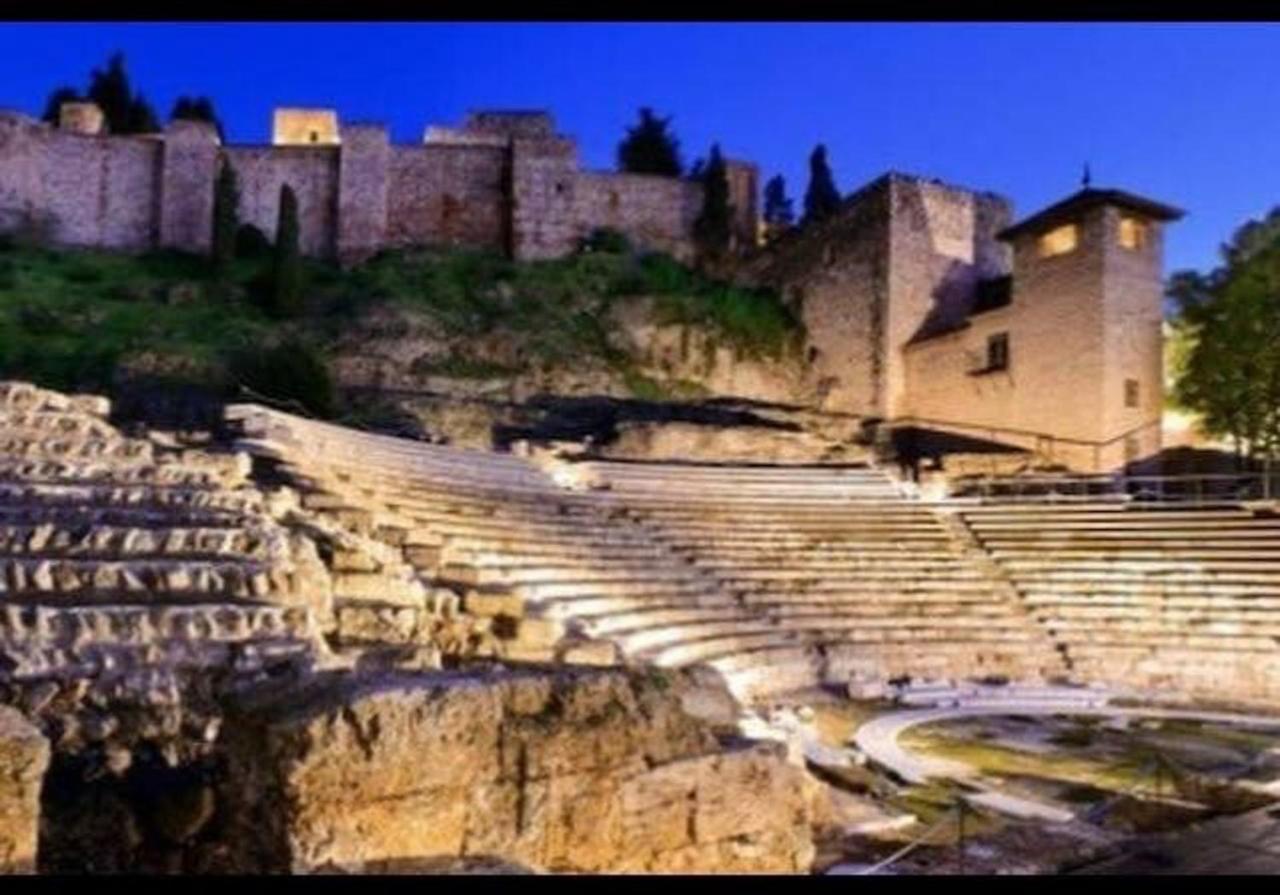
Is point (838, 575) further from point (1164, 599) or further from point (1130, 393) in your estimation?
point (1130, 393)

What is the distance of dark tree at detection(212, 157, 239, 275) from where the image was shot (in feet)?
118

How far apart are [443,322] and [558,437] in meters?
9.22

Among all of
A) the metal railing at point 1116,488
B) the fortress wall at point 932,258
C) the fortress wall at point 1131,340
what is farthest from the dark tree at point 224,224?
the fortress wall at point 1131,340

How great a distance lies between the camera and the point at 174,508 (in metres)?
7.18

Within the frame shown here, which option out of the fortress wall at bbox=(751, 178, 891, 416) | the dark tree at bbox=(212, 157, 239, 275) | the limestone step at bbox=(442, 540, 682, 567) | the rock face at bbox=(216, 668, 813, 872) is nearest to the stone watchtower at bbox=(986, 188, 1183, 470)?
the fortress wall at bbox=(751, 178, 891, 416)

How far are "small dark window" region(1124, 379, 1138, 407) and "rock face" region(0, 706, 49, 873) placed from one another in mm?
25092

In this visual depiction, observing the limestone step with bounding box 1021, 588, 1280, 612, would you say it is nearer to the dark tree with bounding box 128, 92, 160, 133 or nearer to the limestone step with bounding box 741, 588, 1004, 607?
the limestone step with bounding box 741, 588, 1004, 607

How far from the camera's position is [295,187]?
40.2m

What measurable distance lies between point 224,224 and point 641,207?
47.3 feet

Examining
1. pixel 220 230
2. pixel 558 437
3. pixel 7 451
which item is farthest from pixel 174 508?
pixel 220 230

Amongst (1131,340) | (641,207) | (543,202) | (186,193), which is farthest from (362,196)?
(1131,340)

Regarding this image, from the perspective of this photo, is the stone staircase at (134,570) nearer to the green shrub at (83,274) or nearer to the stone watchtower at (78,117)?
the green shrub at (83,274)

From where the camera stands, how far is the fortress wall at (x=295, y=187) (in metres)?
39.8
